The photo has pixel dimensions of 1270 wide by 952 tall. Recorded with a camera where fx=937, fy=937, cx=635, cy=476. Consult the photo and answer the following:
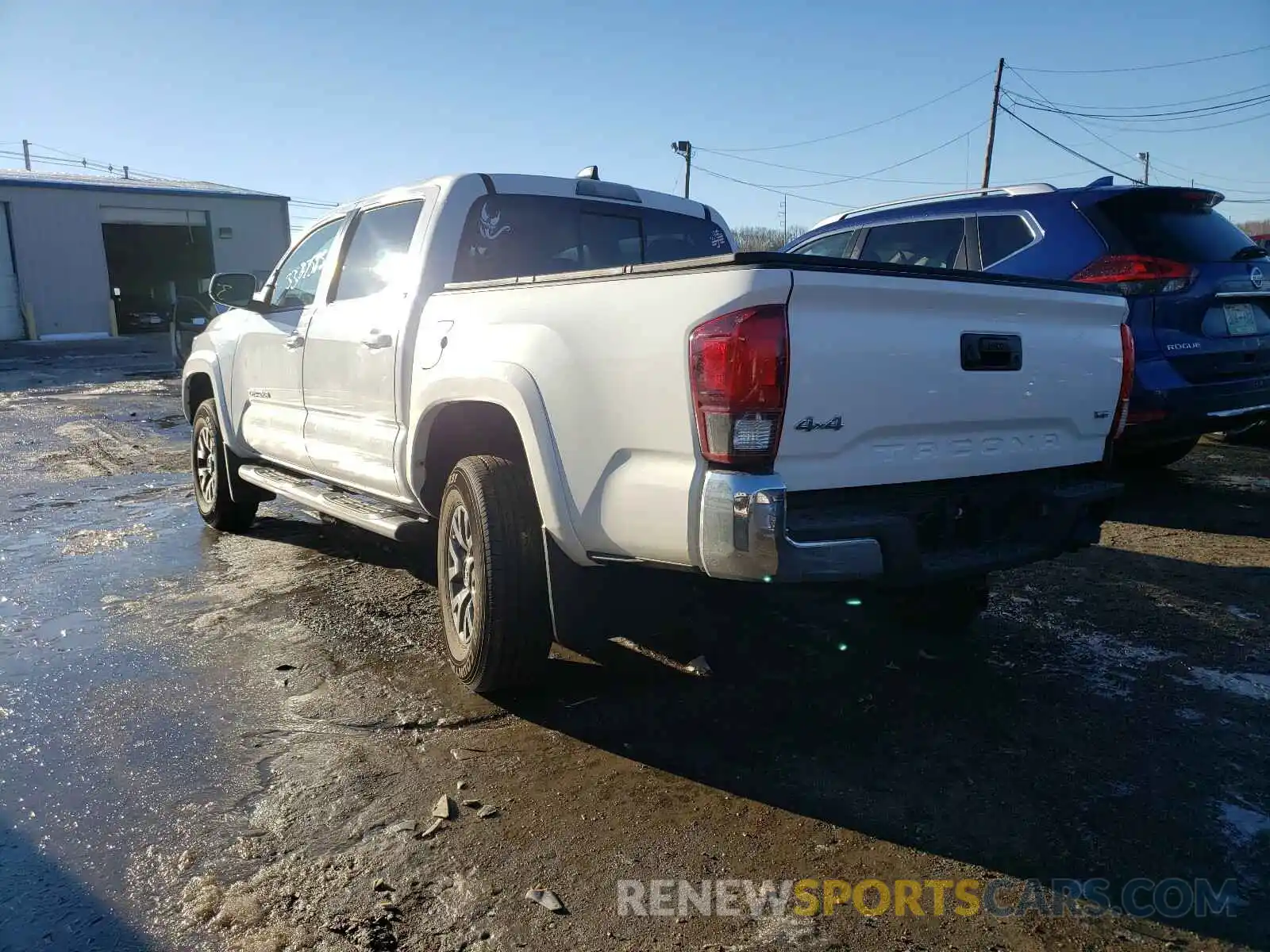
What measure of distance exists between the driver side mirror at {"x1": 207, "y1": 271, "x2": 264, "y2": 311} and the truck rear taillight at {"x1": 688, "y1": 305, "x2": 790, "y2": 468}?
4.10 meters

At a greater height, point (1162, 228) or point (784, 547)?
point (1162, 228)

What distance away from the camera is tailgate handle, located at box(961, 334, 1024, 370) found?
122 inches

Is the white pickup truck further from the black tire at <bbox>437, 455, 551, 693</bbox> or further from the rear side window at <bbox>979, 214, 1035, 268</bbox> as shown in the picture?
the rear side window at <bbox>979, 214, 1035, 268</bbox>

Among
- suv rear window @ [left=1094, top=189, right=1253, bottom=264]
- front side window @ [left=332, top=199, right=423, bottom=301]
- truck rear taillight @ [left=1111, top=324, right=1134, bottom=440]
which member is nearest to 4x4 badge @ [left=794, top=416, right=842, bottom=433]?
truck rear taillight @ [left=1111, top=324, right=1134, bottom=440]

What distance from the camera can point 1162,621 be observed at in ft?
14.5

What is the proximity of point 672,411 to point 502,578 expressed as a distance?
1028 millimetres

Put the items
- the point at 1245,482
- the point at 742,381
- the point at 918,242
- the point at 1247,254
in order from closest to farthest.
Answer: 1. the point at 742,381
2. the point at 1247,254
3. the point at 918,242
4. the point at 1245,482

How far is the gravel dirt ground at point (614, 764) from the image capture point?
242 centimetres

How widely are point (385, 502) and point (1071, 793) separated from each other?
10.6 ft

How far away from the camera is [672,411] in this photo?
2.79 meters

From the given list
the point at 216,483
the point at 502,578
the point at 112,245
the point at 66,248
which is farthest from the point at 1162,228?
the point at 112,245

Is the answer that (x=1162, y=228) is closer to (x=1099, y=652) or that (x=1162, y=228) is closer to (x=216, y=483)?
(x=1099, y=652)

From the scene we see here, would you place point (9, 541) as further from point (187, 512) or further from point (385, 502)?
point (385, 502)

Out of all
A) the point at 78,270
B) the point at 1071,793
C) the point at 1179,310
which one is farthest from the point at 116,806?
the point at 78,270
